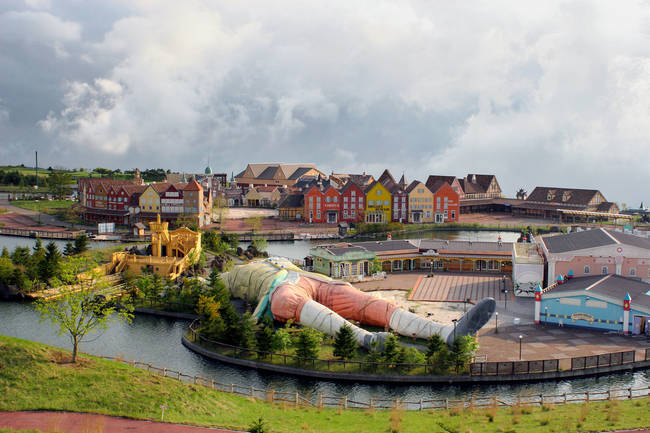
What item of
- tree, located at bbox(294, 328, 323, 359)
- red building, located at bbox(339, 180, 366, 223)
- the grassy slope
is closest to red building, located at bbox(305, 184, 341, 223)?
red building, located at bbox(339, 180, 366, 223)

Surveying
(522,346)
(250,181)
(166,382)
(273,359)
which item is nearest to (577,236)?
(522,346)

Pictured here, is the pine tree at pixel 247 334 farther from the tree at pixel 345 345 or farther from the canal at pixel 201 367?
the tree at pixel 345 345

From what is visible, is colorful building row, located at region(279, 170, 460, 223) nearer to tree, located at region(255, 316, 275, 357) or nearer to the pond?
the pond

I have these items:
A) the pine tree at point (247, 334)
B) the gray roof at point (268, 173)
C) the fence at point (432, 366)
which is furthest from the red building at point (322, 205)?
the fence at point (432, 366)

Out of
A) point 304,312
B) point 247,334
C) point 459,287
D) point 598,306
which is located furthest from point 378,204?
point 247,334

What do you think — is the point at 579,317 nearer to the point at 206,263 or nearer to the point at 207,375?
the point at 207,375

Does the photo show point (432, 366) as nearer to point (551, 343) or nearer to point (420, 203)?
point (551, 343)
